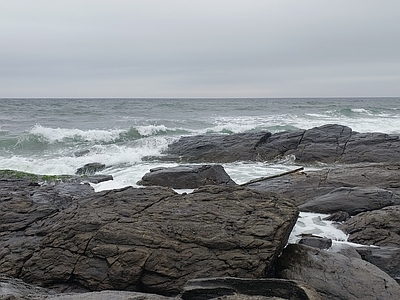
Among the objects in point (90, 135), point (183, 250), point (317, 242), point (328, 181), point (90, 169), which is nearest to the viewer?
point (183, 250)

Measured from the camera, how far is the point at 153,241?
203 inches

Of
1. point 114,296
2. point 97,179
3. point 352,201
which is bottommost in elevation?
point 97,179

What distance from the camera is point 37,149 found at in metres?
21.4

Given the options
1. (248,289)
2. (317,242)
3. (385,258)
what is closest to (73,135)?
(317,242)

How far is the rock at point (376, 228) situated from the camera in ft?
22.1

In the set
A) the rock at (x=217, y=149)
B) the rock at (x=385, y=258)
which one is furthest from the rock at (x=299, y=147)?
the rock at (x=385, y=258)

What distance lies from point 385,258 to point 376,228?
122 cm

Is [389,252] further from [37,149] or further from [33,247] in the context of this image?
[37,149]

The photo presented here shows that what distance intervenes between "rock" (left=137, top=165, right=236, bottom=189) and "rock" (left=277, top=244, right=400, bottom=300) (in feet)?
19.1

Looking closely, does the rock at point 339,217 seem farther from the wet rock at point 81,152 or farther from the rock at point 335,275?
the wet rock at point 81,152

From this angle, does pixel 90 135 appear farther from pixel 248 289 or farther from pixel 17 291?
pixel 248 289

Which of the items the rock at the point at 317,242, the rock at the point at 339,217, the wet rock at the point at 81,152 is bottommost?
the wet rock at the point at 81,152

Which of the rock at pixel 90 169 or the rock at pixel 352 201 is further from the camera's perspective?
the rock at pixel 90 169

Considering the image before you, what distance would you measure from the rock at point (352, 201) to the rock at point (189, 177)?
298cm
